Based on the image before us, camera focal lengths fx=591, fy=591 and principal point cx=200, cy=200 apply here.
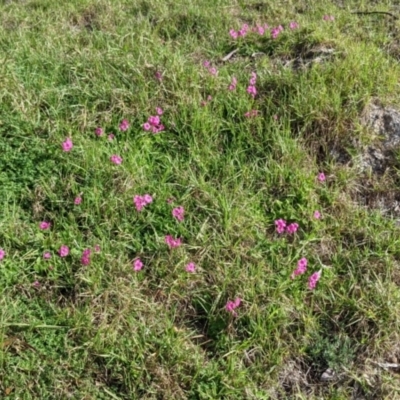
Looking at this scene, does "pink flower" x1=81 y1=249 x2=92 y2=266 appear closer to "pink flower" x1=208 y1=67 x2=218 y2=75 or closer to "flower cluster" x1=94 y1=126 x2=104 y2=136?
"flower cluster" x1=94 y1=126 x2=104 y2=136

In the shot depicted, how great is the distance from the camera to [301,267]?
2580 millimetres

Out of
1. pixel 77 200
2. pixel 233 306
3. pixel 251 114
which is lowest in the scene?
pixel 233 306

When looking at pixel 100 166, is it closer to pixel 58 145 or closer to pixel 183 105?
pixel 58 145

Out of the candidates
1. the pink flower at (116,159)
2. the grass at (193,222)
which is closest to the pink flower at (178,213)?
the grass at (193,222)

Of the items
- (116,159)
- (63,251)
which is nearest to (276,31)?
(116,159)

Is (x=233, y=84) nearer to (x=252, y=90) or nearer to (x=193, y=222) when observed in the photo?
(x=252, y=90)

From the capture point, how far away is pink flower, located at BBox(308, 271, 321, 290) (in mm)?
2537

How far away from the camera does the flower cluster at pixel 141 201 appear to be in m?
2.75

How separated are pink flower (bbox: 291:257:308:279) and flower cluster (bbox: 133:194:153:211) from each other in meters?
0.75

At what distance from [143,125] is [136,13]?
1.44m

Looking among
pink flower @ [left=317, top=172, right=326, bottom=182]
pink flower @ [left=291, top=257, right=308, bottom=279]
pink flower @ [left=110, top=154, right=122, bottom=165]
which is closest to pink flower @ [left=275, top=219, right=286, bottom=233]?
pink flower @ [left=291, top=257, right=308, bottom=279]

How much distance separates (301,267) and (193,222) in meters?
0.54

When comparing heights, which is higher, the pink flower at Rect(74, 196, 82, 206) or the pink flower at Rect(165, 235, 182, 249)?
the pink flower at Rect(74, 196, 82, 206)

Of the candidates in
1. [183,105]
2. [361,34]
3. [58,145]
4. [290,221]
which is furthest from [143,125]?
[361,34]
